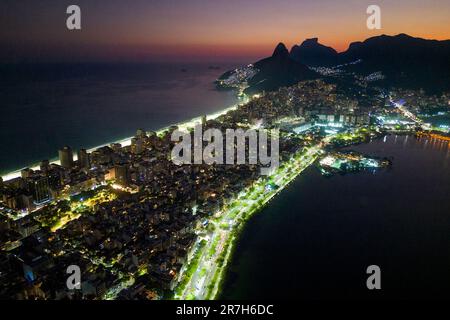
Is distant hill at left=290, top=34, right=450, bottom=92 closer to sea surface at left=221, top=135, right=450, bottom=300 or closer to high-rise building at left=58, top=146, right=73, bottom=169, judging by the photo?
sea surface at left=221, top=135, right=450, bottom=300

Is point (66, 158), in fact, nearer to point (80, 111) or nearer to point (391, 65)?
point (80, 111)

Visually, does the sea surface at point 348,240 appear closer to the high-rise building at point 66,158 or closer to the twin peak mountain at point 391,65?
the high-rise building at point 66,158

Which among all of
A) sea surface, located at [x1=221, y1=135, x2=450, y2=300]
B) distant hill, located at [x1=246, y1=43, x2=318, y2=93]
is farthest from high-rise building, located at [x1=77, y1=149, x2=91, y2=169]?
distant hill, located at [x1=246, y1=43, x2=318, y2=93]

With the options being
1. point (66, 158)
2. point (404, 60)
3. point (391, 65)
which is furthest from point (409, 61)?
point (66, 158)

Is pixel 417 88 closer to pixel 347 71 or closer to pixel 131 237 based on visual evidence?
pixel 347 71

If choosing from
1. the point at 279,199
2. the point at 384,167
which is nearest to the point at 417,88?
the point at 384,167

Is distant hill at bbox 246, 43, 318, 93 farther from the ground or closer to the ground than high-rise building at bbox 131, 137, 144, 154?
farther from the ground
